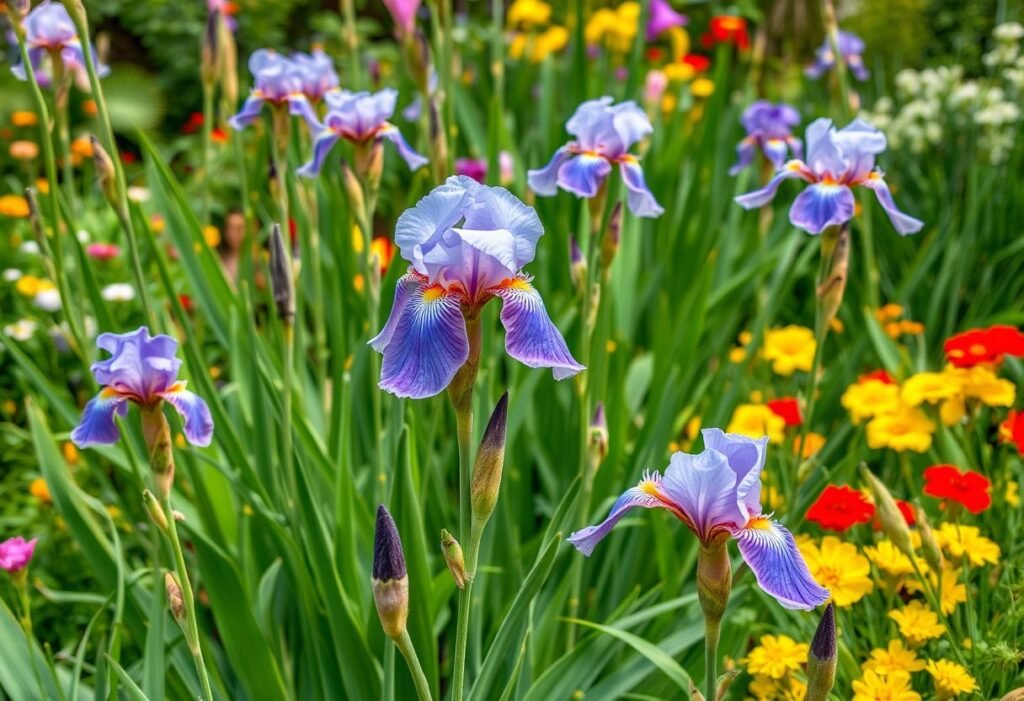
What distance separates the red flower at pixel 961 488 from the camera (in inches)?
65.1

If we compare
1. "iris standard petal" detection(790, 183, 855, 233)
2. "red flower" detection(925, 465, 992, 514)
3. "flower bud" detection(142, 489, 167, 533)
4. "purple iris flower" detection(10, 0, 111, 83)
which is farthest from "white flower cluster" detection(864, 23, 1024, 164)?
"flower bud" detection(142, 489, 167, 533)

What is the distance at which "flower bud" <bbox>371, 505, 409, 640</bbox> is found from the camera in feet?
3.53

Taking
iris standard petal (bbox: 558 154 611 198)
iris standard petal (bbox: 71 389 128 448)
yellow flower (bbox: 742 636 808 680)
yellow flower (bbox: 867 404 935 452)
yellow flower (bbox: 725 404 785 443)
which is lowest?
yellow flower (bbox: 725 404 785 443)

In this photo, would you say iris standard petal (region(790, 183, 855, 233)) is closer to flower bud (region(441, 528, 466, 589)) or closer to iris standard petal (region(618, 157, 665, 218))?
iris standard petal (region(618, 157, 665, 218))

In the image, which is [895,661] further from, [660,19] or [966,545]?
[660,19]

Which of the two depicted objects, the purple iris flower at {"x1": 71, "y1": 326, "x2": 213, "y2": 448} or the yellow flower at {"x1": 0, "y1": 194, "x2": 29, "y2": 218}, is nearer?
the purple iris flower at {"x1": 71, "y1": 326, "x2": 213, "y2": 448}

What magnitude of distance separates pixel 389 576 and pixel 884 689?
782 millimetres

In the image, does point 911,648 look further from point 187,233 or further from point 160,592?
point 187,233

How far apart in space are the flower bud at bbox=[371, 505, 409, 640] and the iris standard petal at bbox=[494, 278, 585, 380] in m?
0.23

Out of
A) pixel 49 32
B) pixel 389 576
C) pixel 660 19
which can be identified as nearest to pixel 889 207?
pixel 389 576

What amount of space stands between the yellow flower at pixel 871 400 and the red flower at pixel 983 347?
0.48ft

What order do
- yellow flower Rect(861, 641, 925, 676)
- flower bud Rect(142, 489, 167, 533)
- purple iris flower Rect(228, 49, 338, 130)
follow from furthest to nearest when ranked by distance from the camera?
purple iris flower Rect(228, 49, 338, 130) → yellow flower Rect(861, 641, 925, 676) → flower bud Rect(142, 489, 167, 533)

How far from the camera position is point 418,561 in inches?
63.1

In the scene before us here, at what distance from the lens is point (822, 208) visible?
68.1 inches
